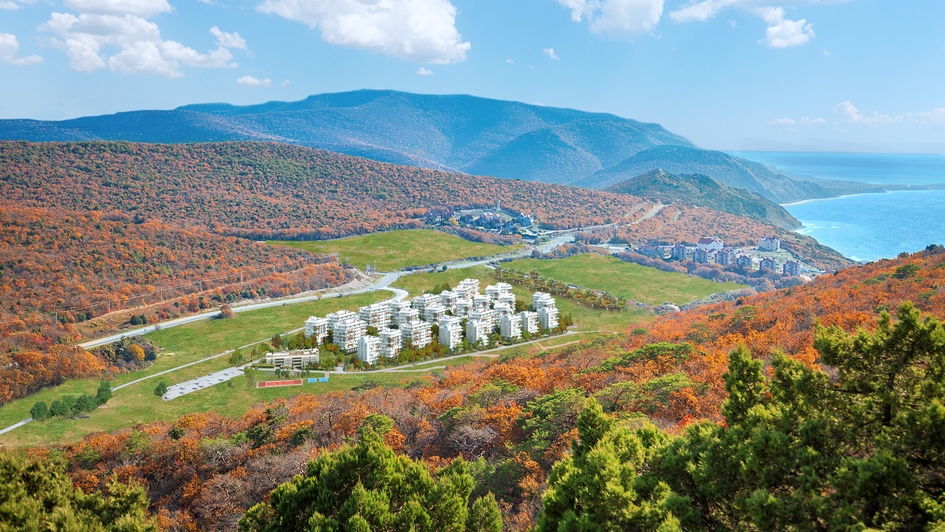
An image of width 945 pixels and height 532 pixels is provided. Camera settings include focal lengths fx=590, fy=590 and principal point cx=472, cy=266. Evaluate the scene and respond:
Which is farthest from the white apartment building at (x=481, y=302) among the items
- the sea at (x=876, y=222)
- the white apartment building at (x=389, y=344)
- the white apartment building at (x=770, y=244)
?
the sea at (x=876, y=222)

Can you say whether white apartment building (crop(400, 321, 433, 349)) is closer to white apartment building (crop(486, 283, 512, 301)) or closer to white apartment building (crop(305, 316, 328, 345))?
white apartment building (crop(305, 316, 328, 345))

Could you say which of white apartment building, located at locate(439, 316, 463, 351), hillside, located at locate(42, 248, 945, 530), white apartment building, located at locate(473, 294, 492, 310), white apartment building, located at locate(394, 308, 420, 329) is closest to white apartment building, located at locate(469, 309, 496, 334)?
white apartment building, located at locate(439, 316, 463, 351)

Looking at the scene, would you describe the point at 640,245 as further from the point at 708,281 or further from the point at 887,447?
the point at 887,447

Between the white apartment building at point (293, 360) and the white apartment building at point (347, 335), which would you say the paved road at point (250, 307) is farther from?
the white apartment building at point (293, 360)

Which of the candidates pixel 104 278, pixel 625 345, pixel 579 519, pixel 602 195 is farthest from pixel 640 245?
pixel 579 519

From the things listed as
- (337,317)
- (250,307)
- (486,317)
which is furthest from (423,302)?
(250,307)
